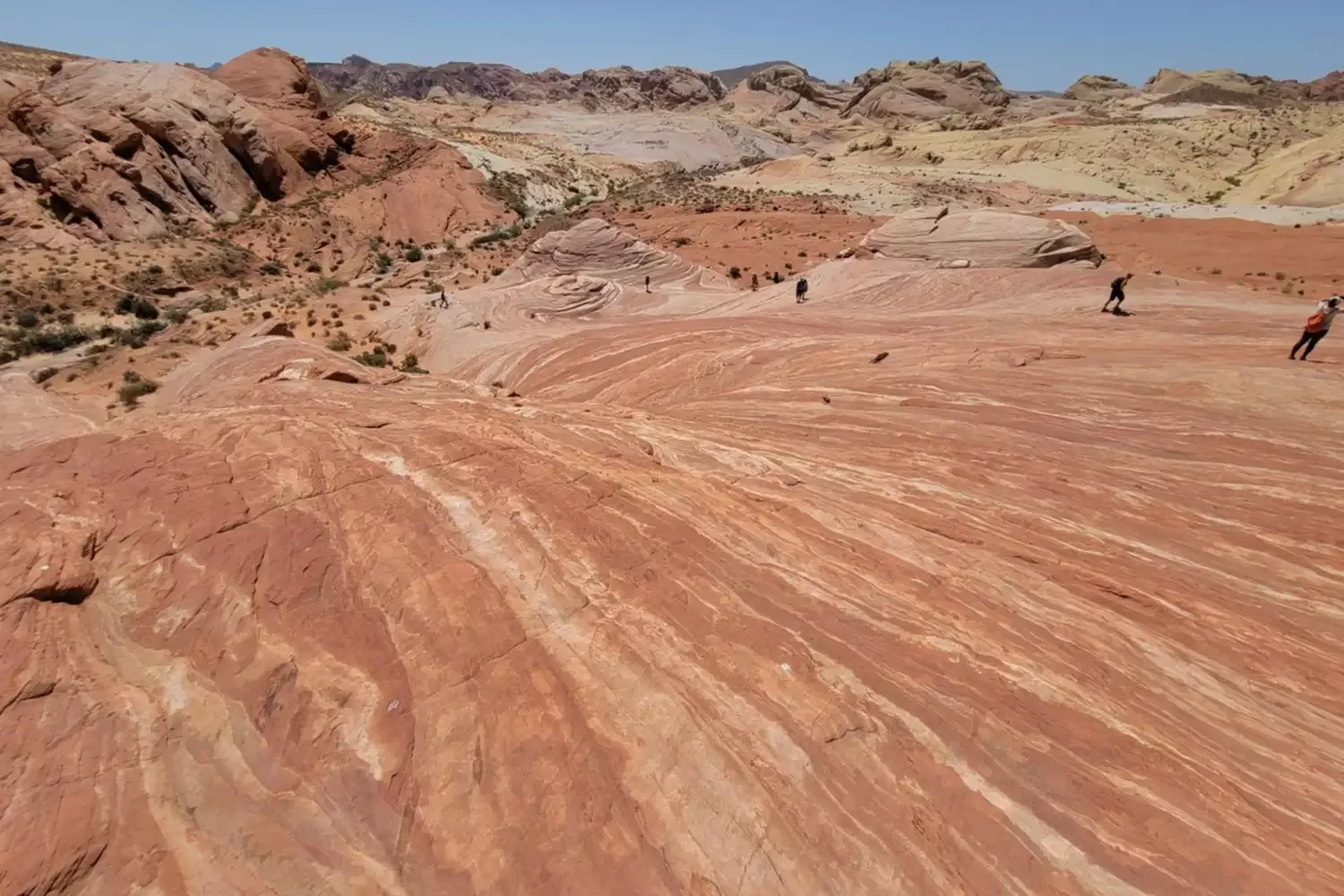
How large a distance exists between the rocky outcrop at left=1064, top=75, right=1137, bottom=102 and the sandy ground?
112 metres

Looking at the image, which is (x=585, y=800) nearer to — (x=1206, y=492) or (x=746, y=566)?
(x=746, y=566)

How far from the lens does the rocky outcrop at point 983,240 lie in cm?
2138

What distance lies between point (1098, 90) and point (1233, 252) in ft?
429

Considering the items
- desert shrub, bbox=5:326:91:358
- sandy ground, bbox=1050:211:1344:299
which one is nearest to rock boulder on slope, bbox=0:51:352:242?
desert shrub, bbox=5:326:91:358

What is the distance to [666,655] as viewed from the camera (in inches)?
205

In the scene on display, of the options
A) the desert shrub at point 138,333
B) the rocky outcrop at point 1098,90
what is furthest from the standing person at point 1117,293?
the rocky outcrop at point 1098,90

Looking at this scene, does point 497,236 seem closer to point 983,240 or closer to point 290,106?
point 290,106

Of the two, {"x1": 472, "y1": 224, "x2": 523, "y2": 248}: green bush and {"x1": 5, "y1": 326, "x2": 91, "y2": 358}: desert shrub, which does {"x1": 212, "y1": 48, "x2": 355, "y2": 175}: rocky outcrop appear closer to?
{"x1": 472, "y1": 224, "x2": 523, "y2": 248}: green bush

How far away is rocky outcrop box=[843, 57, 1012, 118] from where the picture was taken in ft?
324

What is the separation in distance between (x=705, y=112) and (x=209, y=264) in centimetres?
10305

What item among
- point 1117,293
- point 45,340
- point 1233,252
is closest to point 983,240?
point 1117,293

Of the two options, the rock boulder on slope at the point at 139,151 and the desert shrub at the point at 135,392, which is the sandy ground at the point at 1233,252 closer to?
the desert shrub at the point at 135,392

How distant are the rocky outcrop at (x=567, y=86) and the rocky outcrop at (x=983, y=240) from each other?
128 metres

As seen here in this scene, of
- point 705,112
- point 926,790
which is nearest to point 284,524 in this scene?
point 926,790
